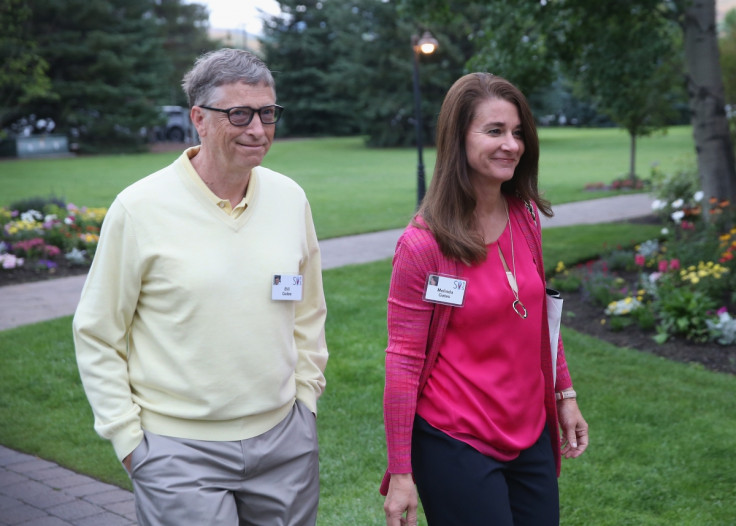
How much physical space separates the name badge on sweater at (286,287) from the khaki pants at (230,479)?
0.38 metres

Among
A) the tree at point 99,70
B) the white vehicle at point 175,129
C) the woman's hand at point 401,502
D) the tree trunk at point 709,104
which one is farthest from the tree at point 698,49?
the white vehicle at point 175,129

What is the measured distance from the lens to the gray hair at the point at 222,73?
250cm

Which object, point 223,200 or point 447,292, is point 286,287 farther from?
point 447,292

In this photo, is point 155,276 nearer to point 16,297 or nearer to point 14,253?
point 16,297

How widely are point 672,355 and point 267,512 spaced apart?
519cm

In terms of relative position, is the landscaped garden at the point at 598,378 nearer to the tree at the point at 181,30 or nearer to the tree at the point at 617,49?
the tree at the point at 617,49

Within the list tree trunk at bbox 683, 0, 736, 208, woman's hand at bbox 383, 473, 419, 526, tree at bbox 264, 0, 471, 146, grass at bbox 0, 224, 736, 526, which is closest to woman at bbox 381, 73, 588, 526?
woman's hand at bbox 383, 473, 419, 526

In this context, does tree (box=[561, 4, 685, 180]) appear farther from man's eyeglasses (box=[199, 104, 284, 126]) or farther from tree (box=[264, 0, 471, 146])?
tree (box=[264, 0, 471, 146])

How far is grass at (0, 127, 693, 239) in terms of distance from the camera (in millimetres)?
19188

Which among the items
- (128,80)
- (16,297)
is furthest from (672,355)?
(128,80)

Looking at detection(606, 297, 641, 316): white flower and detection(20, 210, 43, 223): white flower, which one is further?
detection(20, 210, 43, 223): white flower

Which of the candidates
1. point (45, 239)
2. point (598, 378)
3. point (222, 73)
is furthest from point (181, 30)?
point (222, 73)

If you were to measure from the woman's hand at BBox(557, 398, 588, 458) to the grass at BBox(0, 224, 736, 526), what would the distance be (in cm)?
161

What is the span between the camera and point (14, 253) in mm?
11891
